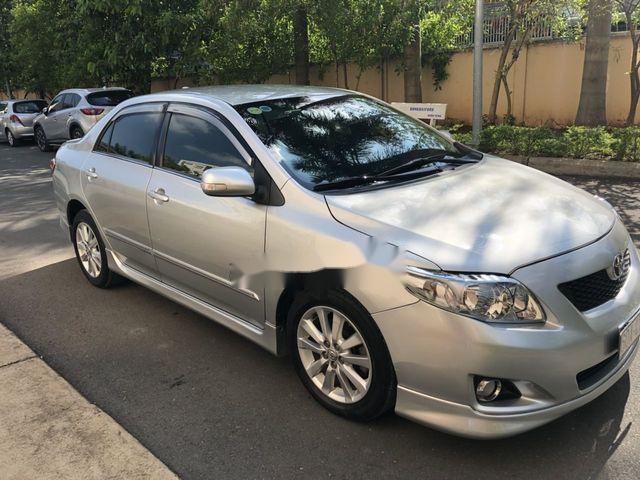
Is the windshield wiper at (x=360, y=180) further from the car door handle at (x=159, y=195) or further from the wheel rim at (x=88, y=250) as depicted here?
the wheel rim at (x=88, y=250)

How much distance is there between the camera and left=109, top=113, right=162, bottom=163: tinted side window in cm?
423

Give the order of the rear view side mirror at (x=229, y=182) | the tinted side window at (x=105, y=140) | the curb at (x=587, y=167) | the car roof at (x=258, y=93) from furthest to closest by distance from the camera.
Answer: the curb at (x=587, y=167) < the tinted side window at (x=105, y=140) < the car roof at (x=258, y=93) < the rear view side mirror at (x=229, y=182)

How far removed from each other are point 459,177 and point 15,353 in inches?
120

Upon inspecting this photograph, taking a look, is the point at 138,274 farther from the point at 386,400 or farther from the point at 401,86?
the point at 401,86

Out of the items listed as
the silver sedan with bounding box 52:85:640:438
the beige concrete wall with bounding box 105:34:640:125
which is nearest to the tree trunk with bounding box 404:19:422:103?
the beige concrete wall with bounding box 105:34:640:125

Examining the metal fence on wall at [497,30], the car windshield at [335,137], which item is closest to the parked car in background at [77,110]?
the metal fence on wall at [497,30]

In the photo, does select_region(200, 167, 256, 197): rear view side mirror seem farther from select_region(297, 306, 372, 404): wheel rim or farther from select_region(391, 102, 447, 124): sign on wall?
select_region(391, 102, 447, 124): sign on wall

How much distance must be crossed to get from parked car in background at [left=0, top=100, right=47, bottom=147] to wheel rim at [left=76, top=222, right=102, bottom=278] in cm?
1513

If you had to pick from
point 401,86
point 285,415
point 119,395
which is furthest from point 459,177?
point 401,86

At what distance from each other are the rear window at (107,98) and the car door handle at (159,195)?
1180cm

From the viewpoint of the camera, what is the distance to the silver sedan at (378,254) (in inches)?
99.1

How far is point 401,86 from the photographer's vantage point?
16562 millimetres

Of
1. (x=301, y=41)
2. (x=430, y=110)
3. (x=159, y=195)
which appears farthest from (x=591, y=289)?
(x=301, y=41)

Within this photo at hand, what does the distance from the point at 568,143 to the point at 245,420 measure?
7.69m
